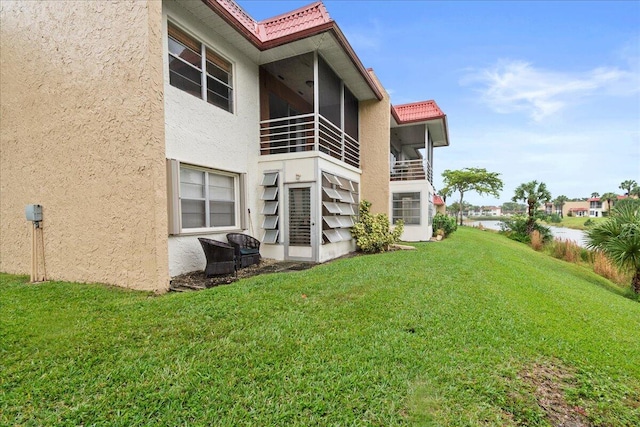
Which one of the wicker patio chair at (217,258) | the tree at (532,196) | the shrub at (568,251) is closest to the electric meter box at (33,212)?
the wicker patio chair at (217,258)

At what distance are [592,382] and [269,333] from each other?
3606mm

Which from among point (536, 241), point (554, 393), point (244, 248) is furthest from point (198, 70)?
point (536, 241)

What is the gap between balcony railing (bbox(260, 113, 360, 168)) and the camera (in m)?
9.33

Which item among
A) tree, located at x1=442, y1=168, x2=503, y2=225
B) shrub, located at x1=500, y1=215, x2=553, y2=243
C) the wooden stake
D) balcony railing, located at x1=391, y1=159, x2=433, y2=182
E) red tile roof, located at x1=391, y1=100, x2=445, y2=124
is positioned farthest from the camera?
tree, located at x1=442, y1=168, x2=503, y2=225

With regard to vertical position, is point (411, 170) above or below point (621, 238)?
above

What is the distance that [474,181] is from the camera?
40.0 m

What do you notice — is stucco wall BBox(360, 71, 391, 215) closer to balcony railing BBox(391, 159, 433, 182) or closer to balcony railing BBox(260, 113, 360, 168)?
balcony railing BBox(260, 113, 360, 168)

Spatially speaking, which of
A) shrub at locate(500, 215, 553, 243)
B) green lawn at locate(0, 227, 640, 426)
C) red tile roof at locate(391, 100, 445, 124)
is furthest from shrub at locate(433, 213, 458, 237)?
green lawn at locate(0, 227, 640, 426)

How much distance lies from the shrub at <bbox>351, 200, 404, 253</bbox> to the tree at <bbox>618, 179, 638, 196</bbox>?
307ft

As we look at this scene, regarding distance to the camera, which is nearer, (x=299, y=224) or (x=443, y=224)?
(x=299, y=224)

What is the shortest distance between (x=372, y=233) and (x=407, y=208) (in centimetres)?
563

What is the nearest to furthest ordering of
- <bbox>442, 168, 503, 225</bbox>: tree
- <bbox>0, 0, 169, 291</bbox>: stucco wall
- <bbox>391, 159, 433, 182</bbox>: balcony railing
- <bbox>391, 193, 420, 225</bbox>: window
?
<bbox>0, 0, 169, 291</bbox>: stucco wall < <bbox>391, 193, 420, 225</bbox>: window < <bbox>391, 159, 433, 182</bbox>: balcony railing < <bbox>442, 168, 503, 225</bbox>: tree

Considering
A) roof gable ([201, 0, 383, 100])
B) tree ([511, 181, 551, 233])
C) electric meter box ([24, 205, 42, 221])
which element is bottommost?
electric meter box ([24, 205, 42, 221])

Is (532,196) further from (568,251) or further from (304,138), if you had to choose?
(304,138)
